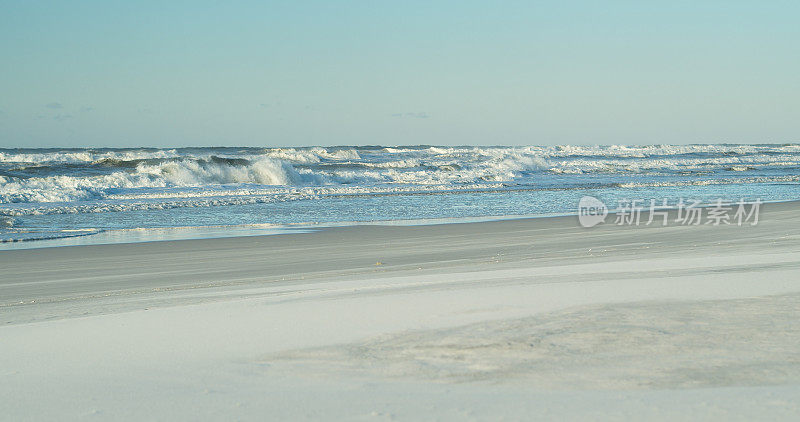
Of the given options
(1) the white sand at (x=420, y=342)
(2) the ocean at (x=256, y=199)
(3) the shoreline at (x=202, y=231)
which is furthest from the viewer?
(2) the ocean at (x=256, y=199)

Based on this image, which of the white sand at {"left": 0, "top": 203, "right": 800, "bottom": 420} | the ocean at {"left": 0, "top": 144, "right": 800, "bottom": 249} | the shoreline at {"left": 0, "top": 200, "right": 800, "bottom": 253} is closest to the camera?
the white sand at {"left": 0, "top": 203, "right": 800, "bottom": 420}

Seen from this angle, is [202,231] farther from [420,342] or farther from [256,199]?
[420,342]

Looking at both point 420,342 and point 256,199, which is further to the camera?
point 256,199

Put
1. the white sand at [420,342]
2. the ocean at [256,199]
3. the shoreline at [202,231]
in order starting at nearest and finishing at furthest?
the white sand at [420,342] < the shoreline at [202,231] < the ocean at [256,199]

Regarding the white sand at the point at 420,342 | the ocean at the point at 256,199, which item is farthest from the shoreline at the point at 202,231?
the white sand at the point at 420,342

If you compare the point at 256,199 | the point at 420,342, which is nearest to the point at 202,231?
the point at 256,199

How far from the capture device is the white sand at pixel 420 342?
2531mm

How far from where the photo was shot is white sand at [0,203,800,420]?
253 cm

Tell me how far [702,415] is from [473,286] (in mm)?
2901

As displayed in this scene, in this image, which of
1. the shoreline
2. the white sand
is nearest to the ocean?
the shoreline

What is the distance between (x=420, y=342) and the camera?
3.42 meters

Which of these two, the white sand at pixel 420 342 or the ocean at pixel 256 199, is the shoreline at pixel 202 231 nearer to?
the ocean at pixel 256 199

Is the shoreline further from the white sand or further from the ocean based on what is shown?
the white sand

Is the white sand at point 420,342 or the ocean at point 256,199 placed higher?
the white sand at point 420,342
